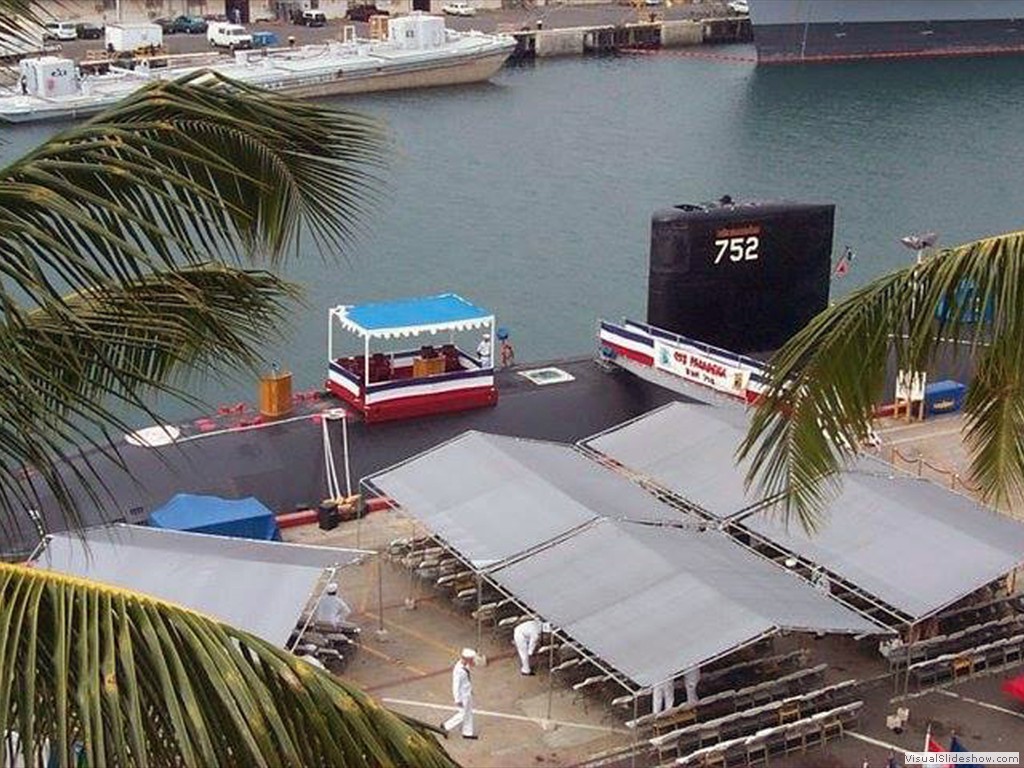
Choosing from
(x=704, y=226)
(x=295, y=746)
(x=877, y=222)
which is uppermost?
(x=295, y=746)

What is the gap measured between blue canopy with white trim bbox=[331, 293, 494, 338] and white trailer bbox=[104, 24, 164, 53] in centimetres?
6264

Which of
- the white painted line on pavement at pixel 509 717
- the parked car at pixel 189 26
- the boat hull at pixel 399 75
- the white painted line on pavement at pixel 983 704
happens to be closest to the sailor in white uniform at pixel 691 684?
the white painted line on pavement at pixel 509 717

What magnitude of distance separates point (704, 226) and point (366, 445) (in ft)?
20.4

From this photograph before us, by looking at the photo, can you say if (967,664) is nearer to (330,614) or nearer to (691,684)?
(691,684)

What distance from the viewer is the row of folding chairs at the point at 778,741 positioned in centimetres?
1608

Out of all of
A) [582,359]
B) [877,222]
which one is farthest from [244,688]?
[877,222]

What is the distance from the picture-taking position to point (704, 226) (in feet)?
80.9

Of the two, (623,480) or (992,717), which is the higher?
(623,480)

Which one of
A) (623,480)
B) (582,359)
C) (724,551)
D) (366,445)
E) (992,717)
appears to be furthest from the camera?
(582,359)

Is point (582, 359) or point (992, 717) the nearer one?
point (992, 717)

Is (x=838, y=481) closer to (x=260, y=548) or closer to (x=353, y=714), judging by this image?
(x=260, y=548)

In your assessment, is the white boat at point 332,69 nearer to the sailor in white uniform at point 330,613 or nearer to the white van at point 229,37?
the white van at point 229,37
